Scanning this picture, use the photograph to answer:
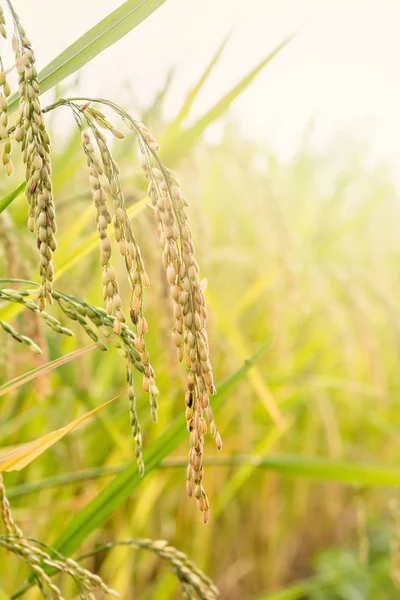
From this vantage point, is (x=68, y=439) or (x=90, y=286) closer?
(x=68, y=439)

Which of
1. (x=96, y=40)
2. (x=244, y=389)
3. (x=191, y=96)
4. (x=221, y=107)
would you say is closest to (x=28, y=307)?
(x=96, y=40)

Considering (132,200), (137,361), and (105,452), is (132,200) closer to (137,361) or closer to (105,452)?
(137,361)

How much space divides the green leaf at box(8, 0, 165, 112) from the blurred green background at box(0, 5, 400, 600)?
9.4 inches

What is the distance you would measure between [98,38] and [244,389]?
1042mm

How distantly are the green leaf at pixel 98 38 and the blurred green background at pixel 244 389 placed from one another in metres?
0.24

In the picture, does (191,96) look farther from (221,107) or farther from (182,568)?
(182,568)

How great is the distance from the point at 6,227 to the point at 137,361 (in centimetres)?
32

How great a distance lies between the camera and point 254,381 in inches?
53.3

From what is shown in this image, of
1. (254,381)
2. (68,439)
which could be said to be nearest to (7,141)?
(68,439)

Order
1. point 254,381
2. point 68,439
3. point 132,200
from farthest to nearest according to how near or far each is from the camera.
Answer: point 254,381 → point 68,439 → point 132,200

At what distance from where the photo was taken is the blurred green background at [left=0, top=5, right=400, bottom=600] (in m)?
1.13

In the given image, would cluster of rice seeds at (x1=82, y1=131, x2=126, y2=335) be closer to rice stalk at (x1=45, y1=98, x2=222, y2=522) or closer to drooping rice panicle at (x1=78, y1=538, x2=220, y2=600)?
rice stalk at (x1=45, y1=98, x2=222, y2=522)

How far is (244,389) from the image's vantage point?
1.52 metres

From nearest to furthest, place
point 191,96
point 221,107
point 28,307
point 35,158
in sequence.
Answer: point 35,158 → point 28,307 → point 221,107 → point 191,96
